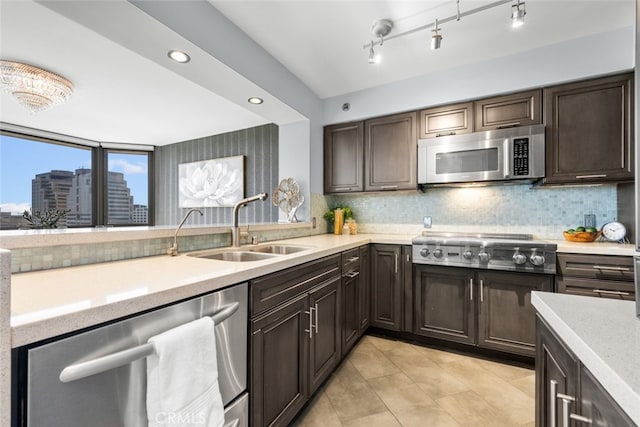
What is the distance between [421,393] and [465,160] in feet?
6.37

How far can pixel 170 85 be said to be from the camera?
279 centimetres

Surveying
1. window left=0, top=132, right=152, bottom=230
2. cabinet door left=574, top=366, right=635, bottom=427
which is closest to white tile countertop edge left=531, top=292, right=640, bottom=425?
cabinet door left=574, top=366, right=635, bottom=427

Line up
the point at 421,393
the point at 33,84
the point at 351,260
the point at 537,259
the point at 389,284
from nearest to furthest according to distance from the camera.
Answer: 1. the point at 421,393
2. the point at 537,259
3. the point at 351,260
4. the point at 33,84
5. the point at 389,284

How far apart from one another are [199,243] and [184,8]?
55.6 inches

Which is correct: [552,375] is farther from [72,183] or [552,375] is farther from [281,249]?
[72,183]

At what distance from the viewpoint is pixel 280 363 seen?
4.38 feet

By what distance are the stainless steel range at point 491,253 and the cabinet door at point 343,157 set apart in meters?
1.05

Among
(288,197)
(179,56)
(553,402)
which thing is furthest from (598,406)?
(288,197)

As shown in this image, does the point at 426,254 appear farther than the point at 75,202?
No

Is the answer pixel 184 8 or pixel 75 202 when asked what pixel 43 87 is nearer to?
pixel 184 8

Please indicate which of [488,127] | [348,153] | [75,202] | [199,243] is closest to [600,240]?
[488,127]

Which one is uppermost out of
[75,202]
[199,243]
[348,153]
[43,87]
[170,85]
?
[170,85]

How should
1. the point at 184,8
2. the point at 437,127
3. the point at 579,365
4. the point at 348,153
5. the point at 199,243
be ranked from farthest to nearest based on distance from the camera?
the point at 348,153
the point at 437,127
the point at 199,243
the point at 184,8
the point at 579,365

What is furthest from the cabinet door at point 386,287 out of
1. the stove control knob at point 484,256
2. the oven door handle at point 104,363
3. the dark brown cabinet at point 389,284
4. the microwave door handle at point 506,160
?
the oven door handle at point 104,363
